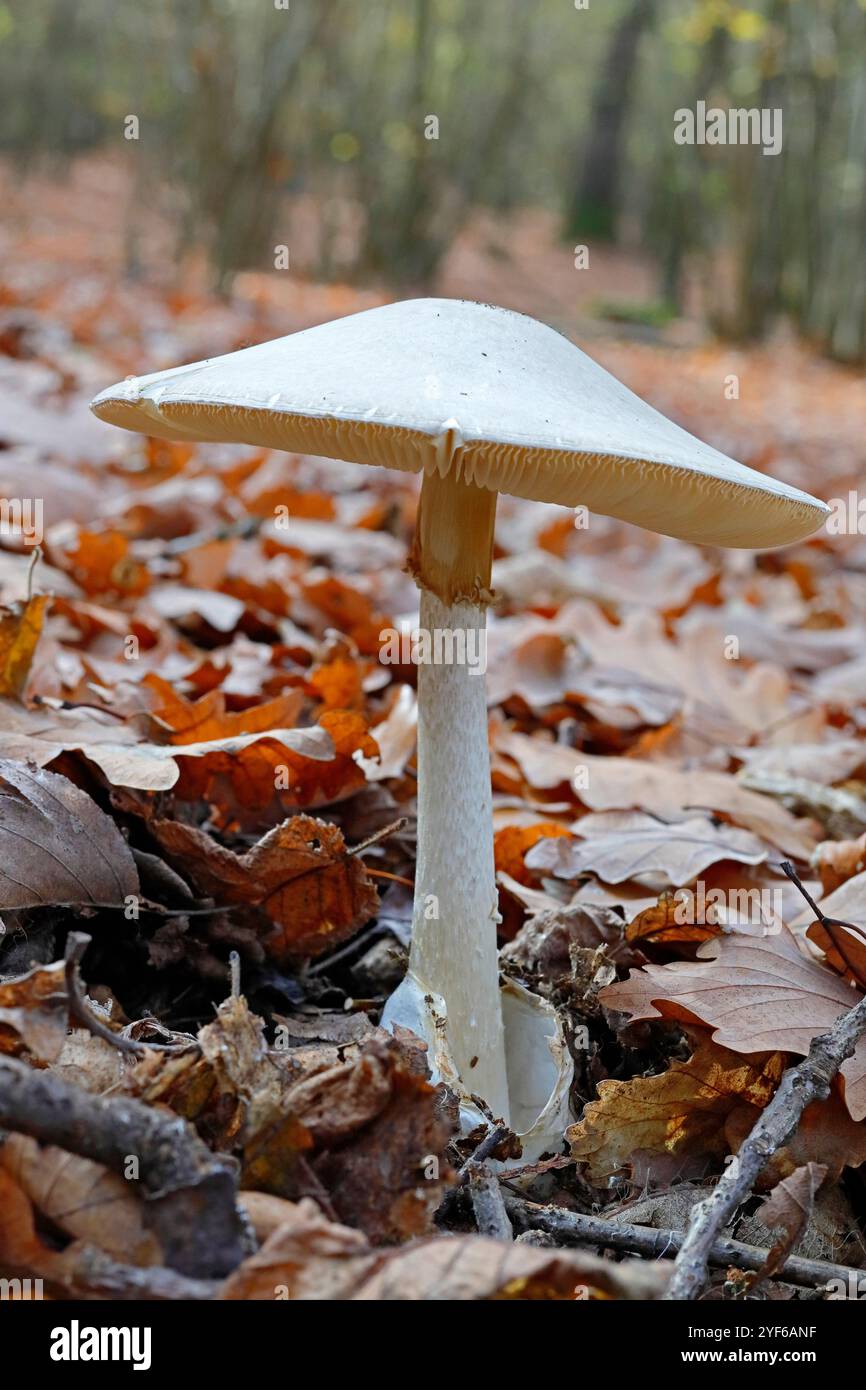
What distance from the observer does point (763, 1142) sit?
56.2 inches

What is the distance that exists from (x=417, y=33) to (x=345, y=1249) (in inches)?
684

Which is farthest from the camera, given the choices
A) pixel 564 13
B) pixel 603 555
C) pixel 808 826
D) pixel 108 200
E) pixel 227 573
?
pixel 564 13

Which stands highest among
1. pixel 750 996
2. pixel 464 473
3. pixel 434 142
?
pixel 434 142

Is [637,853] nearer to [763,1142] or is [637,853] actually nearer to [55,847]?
[763,1142]

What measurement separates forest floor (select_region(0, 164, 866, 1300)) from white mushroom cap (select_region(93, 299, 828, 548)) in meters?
0.61

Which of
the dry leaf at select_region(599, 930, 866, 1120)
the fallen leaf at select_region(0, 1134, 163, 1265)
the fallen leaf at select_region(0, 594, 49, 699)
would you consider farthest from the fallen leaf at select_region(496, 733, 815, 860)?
the fallen leaf at select_region(0, 1134, 163, 1265)

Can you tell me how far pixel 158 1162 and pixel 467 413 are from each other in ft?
2.71

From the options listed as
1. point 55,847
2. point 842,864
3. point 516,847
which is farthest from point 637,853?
point 55,847

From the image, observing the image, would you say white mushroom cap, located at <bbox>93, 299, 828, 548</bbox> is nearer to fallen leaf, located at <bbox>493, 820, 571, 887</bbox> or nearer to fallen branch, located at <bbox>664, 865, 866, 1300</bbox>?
fallen branch, located at <bbox>664, 865, 866, 1300</bbox>

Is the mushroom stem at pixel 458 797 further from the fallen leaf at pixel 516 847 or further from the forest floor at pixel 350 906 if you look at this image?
the fallen leaf at pixel 516 847

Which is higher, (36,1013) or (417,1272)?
(36,1013)

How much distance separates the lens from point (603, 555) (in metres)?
5.54
